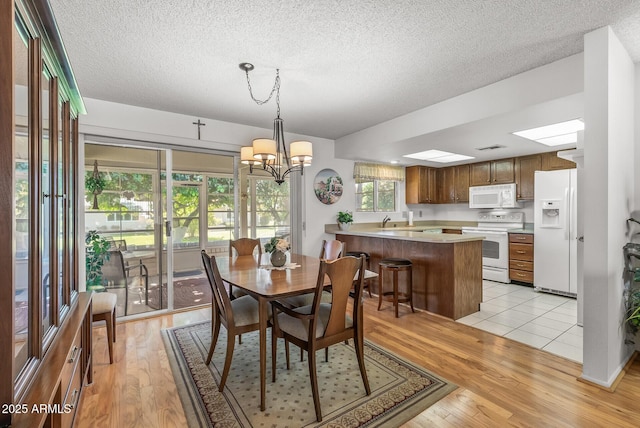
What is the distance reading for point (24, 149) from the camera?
1.10 meters

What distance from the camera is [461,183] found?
234 inches

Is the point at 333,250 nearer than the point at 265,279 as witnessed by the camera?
No

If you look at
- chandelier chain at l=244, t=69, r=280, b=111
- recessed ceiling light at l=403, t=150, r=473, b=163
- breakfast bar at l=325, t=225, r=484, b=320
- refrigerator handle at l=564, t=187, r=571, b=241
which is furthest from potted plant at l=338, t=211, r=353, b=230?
refrigerator handle at l=564, t=187, r=571, b=241

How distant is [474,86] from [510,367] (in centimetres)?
239

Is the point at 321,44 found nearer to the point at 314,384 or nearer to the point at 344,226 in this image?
the point at 314,384

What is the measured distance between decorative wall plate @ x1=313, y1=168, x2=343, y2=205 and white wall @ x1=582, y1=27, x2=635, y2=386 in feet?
10.7

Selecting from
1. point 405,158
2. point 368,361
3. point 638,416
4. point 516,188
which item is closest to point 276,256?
point 368,361

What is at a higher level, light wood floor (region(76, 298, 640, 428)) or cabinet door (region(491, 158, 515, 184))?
cabinet door (region(491, 158, 515, 184))

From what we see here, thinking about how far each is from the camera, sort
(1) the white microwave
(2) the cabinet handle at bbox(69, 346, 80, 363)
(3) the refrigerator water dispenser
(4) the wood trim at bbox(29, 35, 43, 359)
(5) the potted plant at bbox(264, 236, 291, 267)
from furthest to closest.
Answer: (1) the white microwave
(3) the refrigerator water dispenser
(5) the potted plant at bbox(264, 236, 291, 267)
(2) the cabinet handle at bbox(69, 346, 80, 363)
(4) the wood trim at bbox(29, 35, 43, 359)

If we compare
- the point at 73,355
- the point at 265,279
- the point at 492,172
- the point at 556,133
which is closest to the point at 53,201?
the point at 73,355

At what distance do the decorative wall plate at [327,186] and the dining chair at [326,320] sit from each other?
2.82 meters

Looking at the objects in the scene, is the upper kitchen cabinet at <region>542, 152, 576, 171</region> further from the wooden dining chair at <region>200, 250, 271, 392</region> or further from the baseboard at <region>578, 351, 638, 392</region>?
the wooden dining chair at <region>200, 250, 271, 392</region>

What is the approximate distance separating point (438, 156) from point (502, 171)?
49.5 inches

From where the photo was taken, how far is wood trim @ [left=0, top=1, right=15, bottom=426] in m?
0.86
